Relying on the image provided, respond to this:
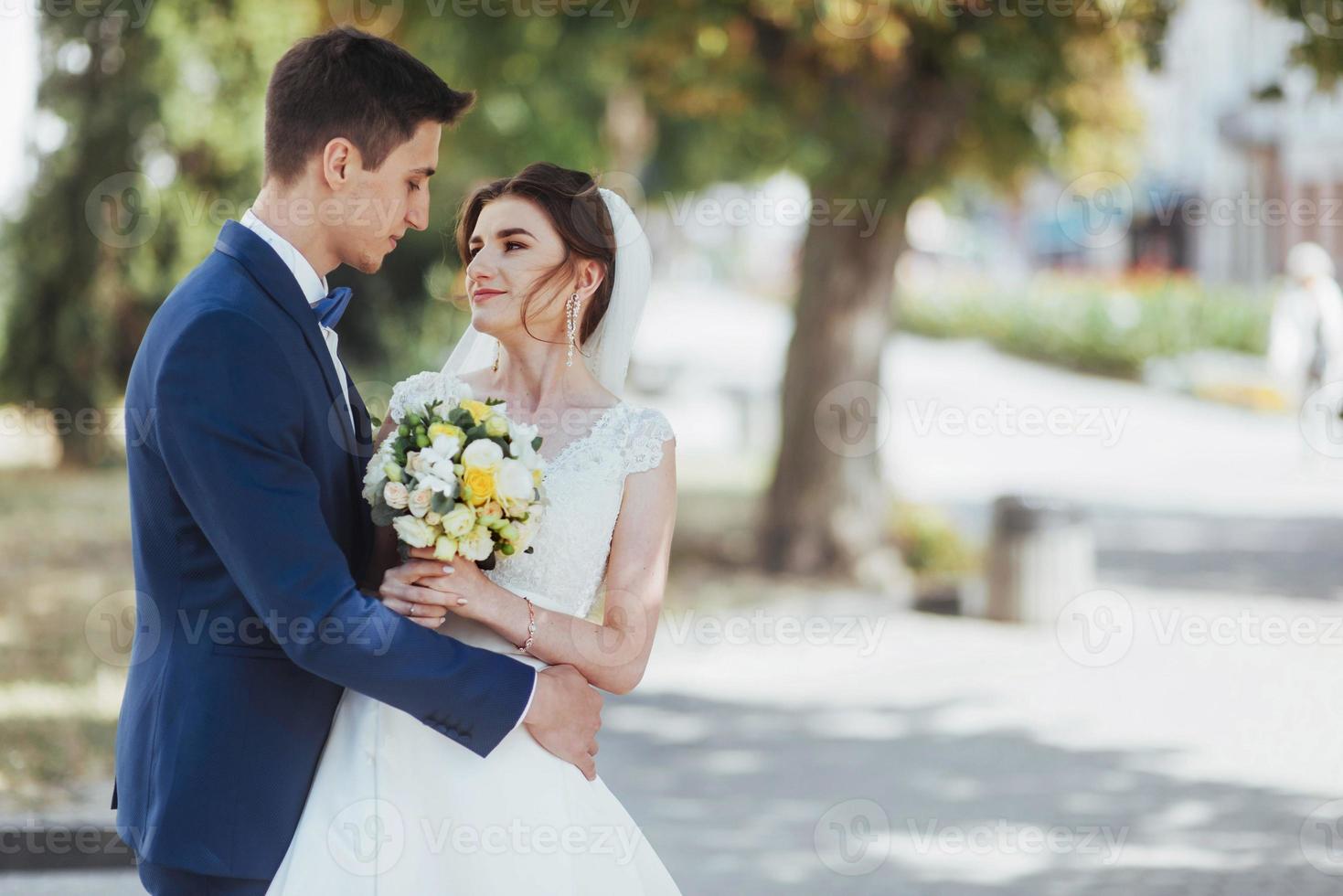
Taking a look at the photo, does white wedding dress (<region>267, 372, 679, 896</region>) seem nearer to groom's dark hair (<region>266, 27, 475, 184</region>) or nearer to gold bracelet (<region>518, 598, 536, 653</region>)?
gold bracelet (<region>518, 598, 536, 653</region>)

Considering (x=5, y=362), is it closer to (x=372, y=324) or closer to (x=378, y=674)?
(x=372, y=324)

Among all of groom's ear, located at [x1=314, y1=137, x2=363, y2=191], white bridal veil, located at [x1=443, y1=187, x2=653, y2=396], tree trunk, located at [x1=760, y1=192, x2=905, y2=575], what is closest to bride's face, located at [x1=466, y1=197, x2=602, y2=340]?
white bridal veil, located at [x1=443, y1=187, x2=653, y2=396]

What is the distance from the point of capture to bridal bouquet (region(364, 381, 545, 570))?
8.38 feet

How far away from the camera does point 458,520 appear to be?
2553 millimetres

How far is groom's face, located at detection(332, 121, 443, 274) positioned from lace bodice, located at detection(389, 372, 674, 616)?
1.19ft

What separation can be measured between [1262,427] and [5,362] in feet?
55.5

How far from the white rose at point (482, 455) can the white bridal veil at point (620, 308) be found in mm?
643

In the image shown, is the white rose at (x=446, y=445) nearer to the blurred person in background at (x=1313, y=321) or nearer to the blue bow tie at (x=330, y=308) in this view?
the blue bow tie at (x=330, y=308)

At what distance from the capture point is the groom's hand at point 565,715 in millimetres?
2742

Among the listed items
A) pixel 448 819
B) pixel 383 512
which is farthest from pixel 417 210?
pixel 448 819

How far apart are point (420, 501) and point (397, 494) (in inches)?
1.9

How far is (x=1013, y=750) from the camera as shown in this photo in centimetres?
729

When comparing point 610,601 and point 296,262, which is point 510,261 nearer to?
point 296,262

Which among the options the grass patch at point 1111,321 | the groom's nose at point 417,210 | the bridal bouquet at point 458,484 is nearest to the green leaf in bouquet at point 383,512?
the bridal bouquet at point 458,484
